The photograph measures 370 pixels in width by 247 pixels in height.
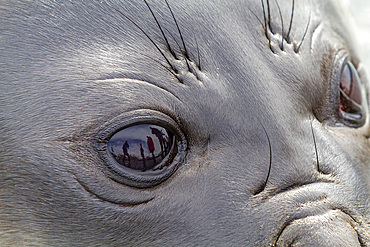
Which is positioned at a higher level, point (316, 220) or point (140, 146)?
point (140, 146)

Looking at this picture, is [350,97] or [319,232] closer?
[319,232]

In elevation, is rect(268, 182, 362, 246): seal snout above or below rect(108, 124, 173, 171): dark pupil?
below

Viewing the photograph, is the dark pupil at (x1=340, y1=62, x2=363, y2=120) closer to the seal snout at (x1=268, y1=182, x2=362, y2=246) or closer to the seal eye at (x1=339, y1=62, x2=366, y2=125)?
the seal eye at (x1=339, y1=62, x2=366, y2=125)

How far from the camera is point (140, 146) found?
5.76 feet

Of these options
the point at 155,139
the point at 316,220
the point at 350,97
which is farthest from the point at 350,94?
the point at 155,139

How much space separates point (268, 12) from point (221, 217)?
0.95 meters

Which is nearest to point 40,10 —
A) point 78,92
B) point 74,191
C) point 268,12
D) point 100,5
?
point 100,5

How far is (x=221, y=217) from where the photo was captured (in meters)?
1.78

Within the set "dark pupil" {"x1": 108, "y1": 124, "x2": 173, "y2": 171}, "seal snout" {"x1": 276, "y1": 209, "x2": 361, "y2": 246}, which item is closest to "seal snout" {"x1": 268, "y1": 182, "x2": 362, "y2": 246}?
"seal snout" {"x1": 276, "y1": 209, "x2": 361, "y2": 246}

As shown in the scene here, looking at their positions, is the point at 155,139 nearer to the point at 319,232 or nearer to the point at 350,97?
the point at 319,232

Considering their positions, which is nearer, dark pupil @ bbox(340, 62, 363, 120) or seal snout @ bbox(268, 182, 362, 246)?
seal snout @ bbox(268, 182, 362, 246)

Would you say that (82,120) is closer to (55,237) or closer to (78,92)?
(78,92)

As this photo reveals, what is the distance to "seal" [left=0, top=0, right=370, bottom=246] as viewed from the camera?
67.6 inches

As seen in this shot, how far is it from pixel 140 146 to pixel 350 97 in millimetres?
1255
